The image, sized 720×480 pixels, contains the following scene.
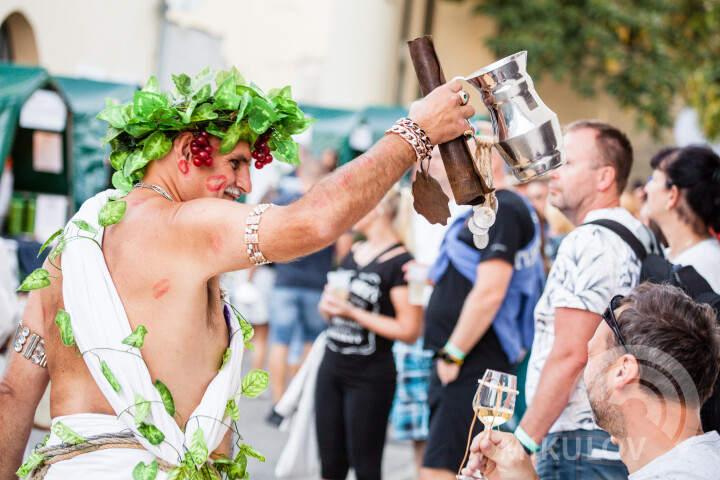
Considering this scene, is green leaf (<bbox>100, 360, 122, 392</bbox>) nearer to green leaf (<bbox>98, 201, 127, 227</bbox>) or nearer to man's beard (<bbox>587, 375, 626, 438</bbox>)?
green leaf (<bbox>98, 201, 127, 227</bbox>)

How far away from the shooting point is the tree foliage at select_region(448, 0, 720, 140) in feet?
55.7

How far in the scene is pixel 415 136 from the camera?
2.05 metres

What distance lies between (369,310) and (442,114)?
8.86 feet

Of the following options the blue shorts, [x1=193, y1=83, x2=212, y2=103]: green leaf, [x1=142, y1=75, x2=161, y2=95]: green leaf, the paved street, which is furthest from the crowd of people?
the blue shorts

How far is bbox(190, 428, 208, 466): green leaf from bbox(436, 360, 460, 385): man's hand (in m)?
1.93

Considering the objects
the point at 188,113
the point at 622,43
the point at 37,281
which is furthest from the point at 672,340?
the point at 622,43

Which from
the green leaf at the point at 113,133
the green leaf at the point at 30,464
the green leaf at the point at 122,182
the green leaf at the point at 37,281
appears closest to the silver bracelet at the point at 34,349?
the green leaf at the point at 37,281

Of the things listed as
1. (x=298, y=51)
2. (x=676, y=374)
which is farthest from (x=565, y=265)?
(x=298, y=51)

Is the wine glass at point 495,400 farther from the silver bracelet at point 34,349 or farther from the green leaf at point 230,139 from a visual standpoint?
the silver bracelet at point 34,349

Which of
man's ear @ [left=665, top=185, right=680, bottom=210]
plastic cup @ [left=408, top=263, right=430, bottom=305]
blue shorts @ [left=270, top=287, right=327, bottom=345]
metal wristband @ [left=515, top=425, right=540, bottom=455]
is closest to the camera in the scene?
metal wristband @ [left=515, top=425, right=540, bottom=455]

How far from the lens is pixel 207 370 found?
2250 millimetres

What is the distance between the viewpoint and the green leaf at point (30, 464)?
2.15 metres

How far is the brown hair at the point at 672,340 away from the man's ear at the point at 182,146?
1355 mm

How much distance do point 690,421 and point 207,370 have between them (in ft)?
4.48
